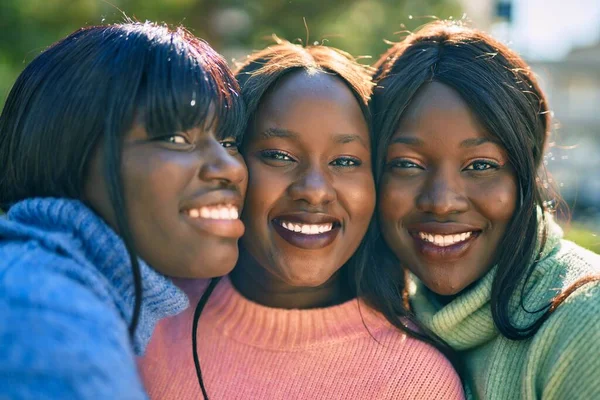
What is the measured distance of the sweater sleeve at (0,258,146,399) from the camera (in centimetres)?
134

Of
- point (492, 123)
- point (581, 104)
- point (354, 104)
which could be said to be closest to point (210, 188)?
point (354, 104)

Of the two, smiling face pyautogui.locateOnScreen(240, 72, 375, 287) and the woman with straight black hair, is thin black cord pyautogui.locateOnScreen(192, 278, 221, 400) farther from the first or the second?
the woman with straight black hair

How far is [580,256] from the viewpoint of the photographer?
237cm

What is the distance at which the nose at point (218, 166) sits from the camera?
2.04m

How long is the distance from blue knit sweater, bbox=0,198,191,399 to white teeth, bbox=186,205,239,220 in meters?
0.21

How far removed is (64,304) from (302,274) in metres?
1.07

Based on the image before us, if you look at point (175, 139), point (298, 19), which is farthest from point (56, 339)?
point (298, 19)

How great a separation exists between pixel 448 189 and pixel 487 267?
326 mm

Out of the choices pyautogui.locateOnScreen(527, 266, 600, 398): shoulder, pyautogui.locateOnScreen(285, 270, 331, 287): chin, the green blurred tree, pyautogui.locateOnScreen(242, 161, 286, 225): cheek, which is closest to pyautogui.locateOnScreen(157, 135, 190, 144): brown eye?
pyautogui.locateOnScreen(242, 161, 286, 225): cheek

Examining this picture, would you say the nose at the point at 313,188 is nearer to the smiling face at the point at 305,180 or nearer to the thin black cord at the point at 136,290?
the smiling face at the point at 305,180

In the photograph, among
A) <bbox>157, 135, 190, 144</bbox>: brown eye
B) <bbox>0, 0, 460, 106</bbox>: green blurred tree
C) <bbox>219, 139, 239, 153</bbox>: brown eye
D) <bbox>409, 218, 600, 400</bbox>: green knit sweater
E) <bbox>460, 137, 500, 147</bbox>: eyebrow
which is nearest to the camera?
<bbox>157, 135, 190, 144</bbox>: brown eye

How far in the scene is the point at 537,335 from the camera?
2.20m

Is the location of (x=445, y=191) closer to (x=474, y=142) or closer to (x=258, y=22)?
(x=474, y=142)

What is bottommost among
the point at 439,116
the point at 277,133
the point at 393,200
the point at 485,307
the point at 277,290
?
the point at 277,290
